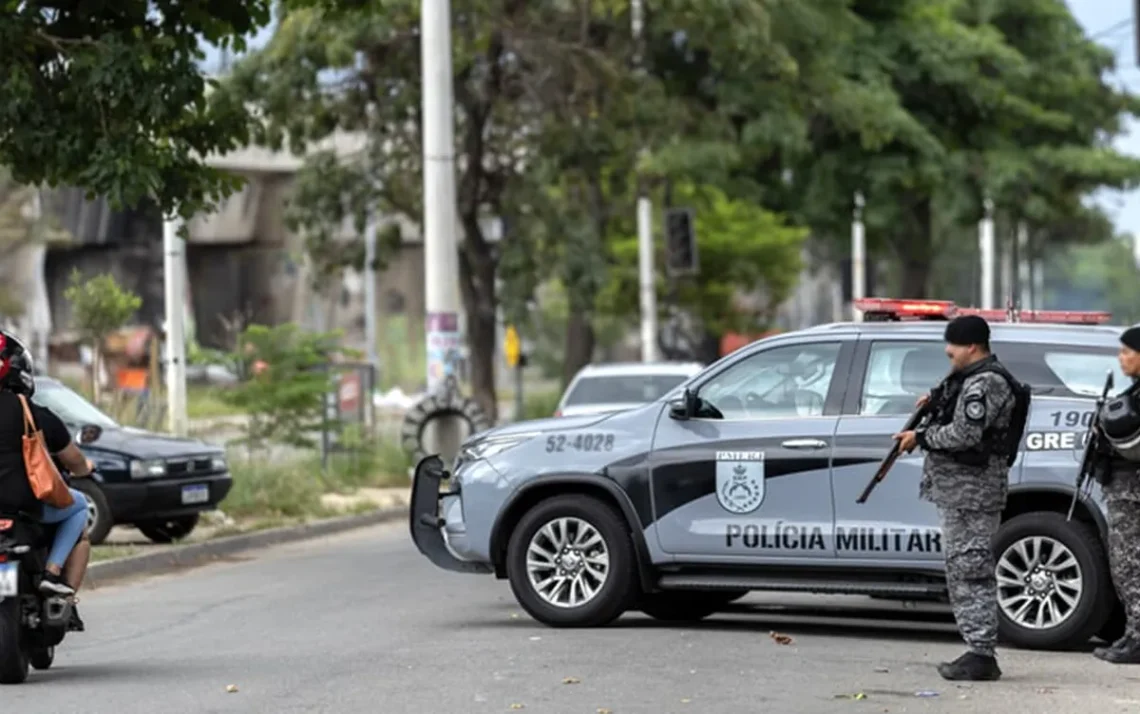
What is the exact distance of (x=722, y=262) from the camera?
48.7m

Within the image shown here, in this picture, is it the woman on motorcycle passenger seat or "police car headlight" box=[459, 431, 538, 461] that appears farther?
"police car headlight" box=[459, 431, 538, 461]

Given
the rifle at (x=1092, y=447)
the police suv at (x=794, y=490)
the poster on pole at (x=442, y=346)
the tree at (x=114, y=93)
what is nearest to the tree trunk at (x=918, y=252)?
the poster on pole at (x=442, y=346)

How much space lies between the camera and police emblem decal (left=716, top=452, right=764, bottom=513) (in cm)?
1251

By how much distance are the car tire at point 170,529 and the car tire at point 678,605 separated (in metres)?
7.27

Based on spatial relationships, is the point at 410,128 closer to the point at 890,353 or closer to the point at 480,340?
the point at 480,340

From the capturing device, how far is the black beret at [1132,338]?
11.1 metres

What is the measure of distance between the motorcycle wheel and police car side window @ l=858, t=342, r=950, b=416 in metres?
4.65

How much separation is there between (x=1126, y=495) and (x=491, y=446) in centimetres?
382

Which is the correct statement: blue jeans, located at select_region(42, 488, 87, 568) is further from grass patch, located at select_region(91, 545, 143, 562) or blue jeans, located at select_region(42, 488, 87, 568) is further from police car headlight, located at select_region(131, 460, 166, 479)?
police car headlight, located at select_region(131, 460, 166, 479)

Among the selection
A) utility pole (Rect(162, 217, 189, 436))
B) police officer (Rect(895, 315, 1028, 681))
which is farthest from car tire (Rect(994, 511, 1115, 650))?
utility pole (Rect(162, 217, 189, 436))

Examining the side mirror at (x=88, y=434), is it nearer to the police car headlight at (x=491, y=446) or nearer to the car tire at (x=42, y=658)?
the police car headlight at (x=491, y=446)

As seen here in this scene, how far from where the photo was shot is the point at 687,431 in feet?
41.8

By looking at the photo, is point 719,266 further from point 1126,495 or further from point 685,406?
point 1126,495

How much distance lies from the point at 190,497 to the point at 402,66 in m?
14.7
